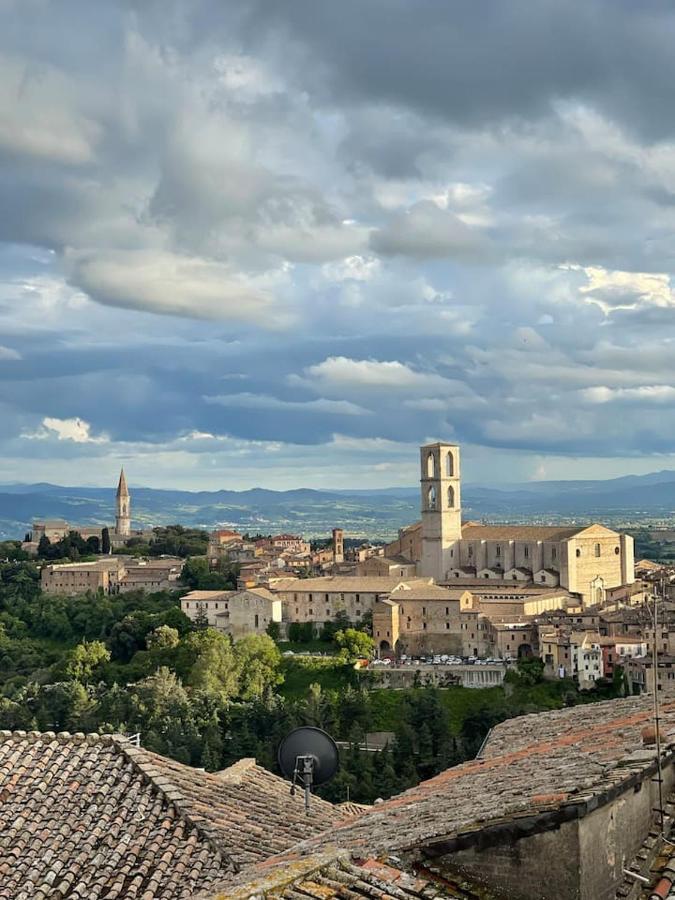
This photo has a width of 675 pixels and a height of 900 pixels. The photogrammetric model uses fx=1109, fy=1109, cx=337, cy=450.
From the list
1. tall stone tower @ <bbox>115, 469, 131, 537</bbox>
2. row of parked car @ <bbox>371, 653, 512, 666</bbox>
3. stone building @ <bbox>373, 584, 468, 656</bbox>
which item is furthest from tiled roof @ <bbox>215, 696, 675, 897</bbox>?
tall stone tower @ <bbox>115, 469, 131, 537</bbox>

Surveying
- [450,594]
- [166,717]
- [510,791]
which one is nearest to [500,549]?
[450,594]

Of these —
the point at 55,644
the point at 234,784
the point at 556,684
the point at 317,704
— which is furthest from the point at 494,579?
the point at 234,784

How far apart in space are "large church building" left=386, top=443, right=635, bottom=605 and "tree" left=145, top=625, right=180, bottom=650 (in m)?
17.3

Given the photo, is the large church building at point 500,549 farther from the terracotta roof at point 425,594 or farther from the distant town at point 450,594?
the terracotta roof at point 425,594

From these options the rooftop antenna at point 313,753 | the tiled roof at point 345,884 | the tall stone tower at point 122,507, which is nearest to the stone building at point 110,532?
the tall stone tower at point 122,507

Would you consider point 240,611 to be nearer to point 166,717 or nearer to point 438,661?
point 438,661

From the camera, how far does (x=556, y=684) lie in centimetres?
4916

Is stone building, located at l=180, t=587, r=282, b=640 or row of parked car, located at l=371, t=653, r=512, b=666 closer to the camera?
row of parked car, located at l=371, t=653, r=512, b=666

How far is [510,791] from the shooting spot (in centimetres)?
639

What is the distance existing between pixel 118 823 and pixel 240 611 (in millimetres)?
53493

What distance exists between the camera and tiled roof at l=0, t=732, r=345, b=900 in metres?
7.51

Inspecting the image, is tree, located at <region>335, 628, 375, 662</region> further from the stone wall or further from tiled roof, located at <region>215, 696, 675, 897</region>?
the stone wall

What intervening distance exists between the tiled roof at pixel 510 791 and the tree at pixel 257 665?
1671 inches

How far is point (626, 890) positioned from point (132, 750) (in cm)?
518
